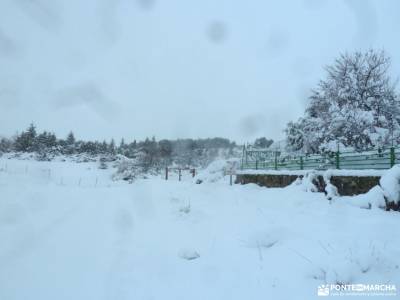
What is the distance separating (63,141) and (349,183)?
8972 centimetres

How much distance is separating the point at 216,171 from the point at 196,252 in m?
21.4

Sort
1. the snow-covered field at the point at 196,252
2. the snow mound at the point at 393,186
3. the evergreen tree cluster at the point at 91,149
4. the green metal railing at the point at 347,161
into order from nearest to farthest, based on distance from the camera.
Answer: the snow-covered field at the point at 196,252, the snow mound at the point at 393,186, the green metal railing at the point at 347,161, the evergreen tree cluster at the point at 91,149

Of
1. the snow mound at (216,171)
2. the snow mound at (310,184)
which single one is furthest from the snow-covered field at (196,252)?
the snow mound at (216,171)

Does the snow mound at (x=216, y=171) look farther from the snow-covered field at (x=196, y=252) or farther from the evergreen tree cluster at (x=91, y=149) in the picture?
the evergreen tree cluster at (x=91, y=149)

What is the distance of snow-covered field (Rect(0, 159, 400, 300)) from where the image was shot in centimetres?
503

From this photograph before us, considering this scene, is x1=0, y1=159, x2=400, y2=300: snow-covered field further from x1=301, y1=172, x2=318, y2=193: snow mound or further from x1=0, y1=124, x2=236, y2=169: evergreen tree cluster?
x1=0, y1=124, x2=236, y2=169: evergreen tree cluster

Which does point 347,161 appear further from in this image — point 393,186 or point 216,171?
point 216,171

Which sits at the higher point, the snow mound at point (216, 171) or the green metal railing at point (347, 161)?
the green metal railing at point (347, 161)

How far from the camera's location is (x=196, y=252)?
22.4 feet

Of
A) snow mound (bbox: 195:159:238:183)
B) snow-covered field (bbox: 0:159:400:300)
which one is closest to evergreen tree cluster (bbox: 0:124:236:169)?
snow mound (bbox: 195:159:238:183)

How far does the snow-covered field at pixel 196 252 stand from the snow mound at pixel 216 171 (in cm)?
1476

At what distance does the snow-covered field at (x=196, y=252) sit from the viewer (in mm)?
5027

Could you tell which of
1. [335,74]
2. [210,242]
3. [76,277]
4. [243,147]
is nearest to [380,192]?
[210,242]

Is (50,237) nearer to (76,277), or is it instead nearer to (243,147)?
(76,277)
